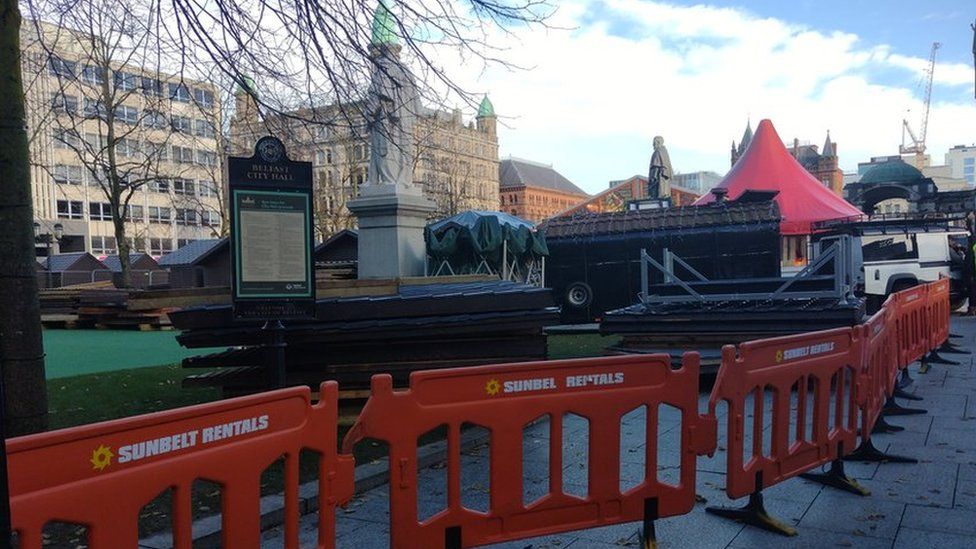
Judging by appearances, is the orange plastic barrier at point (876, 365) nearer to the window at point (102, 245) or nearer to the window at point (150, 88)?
the window at point (150, 88)

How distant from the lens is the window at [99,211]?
233 ft

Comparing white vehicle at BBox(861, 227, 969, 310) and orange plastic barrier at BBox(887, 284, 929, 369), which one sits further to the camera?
white vehicle at BBox(861, 227, 969, 310)

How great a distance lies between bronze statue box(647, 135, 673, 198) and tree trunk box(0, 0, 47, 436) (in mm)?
26702

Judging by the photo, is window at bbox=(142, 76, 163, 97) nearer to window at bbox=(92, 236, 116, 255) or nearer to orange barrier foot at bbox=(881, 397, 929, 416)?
orange barrier foot at bbox=(881, 397, 929, 416)

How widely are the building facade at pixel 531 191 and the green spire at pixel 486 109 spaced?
106 metres

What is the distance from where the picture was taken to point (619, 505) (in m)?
4.16

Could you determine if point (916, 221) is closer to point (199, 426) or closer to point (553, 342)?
point (553, 342)

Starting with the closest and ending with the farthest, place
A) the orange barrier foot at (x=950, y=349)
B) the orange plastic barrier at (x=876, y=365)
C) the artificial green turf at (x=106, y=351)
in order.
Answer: the orange plastic barrier at (x=876, y=365) → the orange barrier foot at (x=950, y=349) → the artificial green turf at (x=106, y=351)

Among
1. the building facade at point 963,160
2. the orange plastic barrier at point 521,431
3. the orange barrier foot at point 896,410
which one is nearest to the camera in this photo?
the orange plastic barrier at point 521,431

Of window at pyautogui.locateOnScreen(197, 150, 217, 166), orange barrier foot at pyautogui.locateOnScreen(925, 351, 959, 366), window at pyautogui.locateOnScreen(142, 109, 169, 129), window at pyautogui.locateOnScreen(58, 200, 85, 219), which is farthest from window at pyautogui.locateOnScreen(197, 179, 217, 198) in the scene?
orange barrier foot at pyautogui.locateOnScreen(925, 351, 959, 366)

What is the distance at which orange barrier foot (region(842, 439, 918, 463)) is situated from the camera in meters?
5.99

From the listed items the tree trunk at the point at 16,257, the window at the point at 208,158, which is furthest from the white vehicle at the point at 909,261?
the window at the point at 208,158

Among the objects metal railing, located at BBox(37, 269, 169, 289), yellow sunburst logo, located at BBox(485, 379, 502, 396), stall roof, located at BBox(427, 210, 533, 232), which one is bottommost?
yellow sunburst logo, located at BBox(485, 379, 502, 396)

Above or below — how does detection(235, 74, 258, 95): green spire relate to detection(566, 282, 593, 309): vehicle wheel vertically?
above
